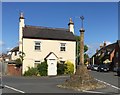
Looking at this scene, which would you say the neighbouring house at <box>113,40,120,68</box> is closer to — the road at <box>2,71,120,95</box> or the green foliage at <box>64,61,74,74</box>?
the green foliage at <box>64,61,74,74</box>

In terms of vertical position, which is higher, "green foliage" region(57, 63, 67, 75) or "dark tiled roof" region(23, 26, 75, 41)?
"dark tiled roof" region(23, 26, 75, 41)

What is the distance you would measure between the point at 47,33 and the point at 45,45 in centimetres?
234

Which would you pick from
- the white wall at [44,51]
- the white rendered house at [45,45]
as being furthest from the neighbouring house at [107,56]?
the white rendered house at [45,45]

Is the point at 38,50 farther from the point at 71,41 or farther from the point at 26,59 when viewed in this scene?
the point at 71,41

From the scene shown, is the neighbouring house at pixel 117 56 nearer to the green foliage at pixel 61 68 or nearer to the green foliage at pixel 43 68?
the green foliage at pixel 61 68

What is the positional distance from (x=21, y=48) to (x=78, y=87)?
2101 cm

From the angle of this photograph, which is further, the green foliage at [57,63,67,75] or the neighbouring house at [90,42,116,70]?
the neighbouring house at [90,42,116,70]

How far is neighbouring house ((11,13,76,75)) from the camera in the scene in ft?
130

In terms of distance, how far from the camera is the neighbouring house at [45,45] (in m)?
39.6

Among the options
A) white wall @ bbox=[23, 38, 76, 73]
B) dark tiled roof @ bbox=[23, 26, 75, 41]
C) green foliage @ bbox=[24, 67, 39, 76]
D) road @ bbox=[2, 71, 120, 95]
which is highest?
dark tiled roof @ bbox=[23, 26, 75, 41]

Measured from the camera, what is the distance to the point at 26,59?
39.5 metres

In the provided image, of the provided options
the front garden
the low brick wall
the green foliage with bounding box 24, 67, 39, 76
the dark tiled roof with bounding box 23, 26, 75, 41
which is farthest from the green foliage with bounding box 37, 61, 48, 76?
the dark tiled roof with bounding box 23, 26, 75, 41

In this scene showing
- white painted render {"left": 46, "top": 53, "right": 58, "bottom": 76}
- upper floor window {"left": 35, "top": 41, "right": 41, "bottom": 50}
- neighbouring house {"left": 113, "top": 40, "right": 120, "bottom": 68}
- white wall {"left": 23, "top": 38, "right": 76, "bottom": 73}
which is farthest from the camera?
neighbouring house {"left": 113, "top": 40, "right": 120, "bottom": 68}

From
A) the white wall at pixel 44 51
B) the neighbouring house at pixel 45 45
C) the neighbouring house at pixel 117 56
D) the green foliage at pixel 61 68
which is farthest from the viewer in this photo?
the neighbouring house at pixel 117 56
